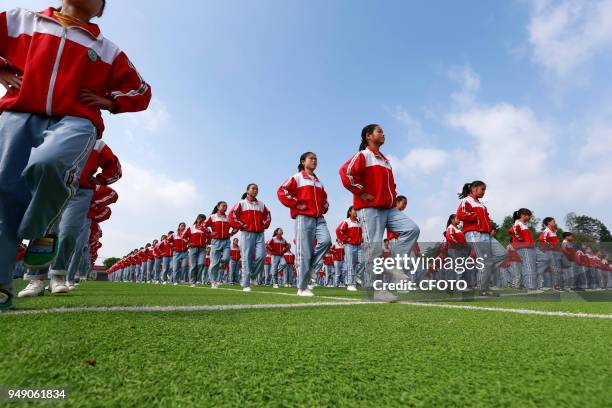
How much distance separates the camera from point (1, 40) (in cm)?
242

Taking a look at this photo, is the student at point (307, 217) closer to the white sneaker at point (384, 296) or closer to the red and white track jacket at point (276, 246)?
the white sneaker at point (384, 296)

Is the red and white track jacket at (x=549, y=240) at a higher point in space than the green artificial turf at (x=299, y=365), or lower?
higher

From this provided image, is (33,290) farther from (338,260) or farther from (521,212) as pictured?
(338,260)

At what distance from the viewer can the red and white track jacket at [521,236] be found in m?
10.8

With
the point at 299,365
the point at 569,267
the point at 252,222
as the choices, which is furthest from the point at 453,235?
the point at 299,365

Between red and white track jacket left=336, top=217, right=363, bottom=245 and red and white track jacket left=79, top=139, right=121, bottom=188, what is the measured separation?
939cm

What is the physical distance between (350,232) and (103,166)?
9.56 meters

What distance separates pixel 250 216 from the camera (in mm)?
9734

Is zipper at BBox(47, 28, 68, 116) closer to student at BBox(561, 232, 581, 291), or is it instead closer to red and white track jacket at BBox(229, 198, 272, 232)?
red and white track jacket at BBox(229, 198, 272, 232)

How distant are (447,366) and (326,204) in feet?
19.3

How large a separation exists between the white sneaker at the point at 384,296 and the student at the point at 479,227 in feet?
11.2

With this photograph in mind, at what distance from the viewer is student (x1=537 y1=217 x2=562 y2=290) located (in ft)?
38.8

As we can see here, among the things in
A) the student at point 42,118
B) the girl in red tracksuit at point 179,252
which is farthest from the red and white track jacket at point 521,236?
the girl in red tracksuit at point 179,252

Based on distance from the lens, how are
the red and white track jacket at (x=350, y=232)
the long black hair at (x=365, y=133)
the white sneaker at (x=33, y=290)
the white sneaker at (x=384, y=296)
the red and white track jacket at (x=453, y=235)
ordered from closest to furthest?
the white sneaker at (x=33, y=290) < the white sneaker at (x=384, y=296) < the long black hair at (x=365, y=133) < the red and white track jacket at (x=453, y=235) < the red and white track jacket at (x=350, y=232)
